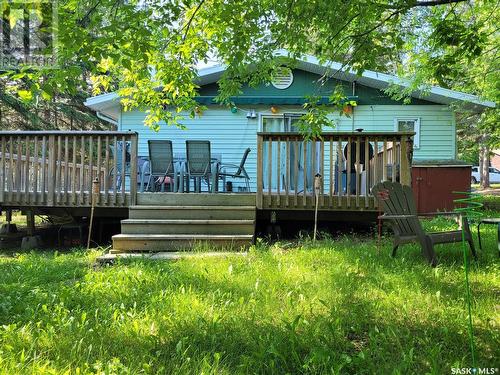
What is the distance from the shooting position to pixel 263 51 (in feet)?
16.2

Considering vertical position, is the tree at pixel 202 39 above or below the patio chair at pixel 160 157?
above

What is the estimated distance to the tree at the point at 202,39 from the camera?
10.2 ft

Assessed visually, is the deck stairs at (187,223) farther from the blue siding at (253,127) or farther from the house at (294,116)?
the blue siding at (253,127)

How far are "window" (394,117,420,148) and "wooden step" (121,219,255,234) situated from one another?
6126 millimetres

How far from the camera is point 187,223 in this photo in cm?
588

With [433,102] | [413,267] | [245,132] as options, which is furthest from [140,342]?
[433,102]

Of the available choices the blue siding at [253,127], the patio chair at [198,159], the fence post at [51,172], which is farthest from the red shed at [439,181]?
the fence post at [51,172]

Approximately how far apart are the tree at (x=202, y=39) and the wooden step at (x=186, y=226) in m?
1.64

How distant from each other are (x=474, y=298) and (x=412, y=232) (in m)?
1.53

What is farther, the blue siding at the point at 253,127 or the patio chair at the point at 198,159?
the blue siding at the point at 253,127

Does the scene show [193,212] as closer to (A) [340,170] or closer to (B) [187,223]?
(B) [187,223]

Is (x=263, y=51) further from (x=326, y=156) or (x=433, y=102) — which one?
(x=433, y=102)

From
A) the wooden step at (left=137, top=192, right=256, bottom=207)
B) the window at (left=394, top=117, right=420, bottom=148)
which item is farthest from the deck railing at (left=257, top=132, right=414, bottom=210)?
the window at (left=394, top=117, right=420, bottom=148)

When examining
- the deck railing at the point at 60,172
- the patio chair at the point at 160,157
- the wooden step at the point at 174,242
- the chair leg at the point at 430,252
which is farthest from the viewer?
the patio chair at the point at 160,157
